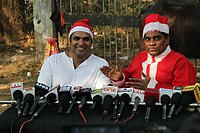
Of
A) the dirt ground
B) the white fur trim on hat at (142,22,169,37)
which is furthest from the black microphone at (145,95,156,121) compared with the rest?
the dirt ground

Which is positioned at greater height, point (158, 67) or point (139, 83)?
point (158, 67)

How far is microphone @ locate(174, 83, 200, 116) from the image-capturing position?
8.04ft

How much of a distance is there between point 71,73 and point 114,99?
2.78 feet

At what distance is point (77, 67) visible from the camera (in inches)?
134

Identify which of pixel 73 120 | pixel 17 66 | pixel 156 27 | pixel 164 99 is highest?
pixel 156 27

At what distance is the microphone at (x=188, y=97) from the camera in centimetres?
245

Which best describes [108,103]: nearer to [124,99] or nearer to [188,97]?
[124,99]

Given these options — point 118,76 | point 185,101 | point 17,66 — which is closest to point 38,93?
point 118,76

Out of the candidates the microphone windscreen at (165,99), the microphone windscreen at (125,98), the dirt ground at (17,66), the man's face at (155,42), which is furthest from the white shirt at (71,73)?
the dirt ground at (17,66)

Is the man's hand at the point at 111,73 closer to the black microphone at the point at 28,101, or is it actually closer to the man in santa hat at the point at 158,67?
the man in santa hat at the point at 158,67

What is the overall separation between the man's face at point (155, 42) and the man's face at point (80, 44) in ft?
1.46

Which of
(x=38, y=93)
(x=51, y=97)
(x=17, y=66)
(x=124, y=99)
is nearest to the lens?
(x=124, y=99)

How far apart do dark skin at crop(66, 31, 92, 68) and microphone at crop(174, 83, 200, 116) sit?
1.03 meters

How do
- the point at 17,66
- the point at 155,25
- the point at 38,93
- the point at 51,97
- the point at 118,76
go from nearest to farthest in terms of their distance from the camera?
the point at 51,97 → the point at 38,93 → the point at 118,76 → the point at 155,25 → the point at 17,66
